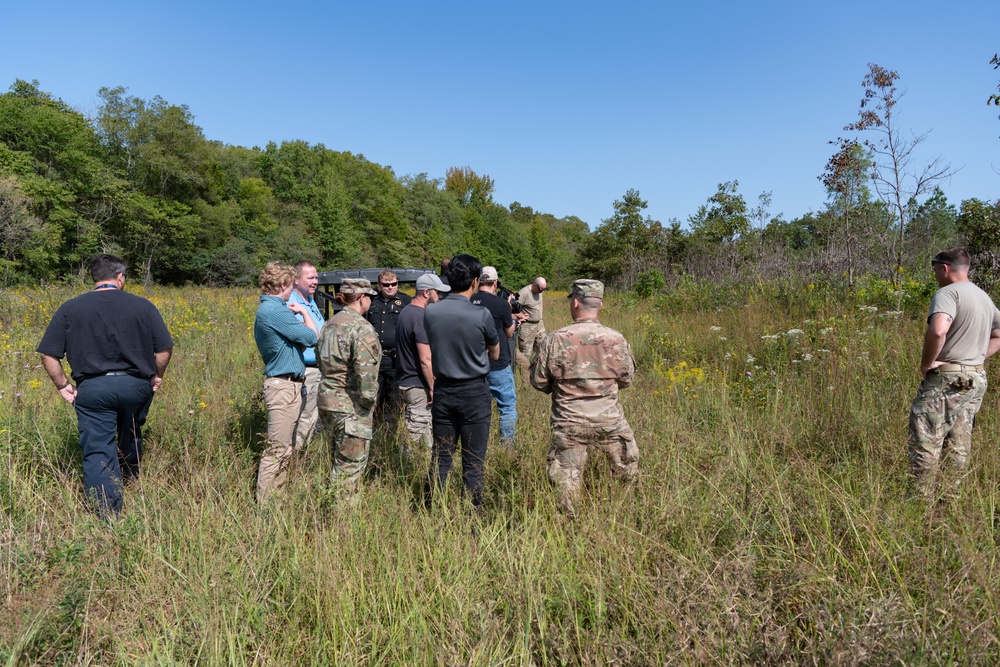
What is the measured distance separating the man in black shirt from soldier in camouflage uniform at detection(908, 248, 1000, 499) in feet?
13.8

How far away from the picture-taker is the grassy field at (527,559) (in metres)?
2.27

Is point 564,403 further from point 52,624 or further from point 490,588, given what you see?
point 52,624

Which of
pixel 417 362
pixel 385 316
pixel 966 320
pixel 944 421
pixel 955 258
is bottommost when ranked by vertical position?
pixel 944 421

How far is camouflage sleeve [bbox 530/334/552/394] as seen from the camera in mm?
3451

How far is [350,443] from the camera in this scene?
3.82 meters

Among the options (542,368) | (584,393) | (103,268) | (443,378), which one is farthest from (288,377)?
(584,393)

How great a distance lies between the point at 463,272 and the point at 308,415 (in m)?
1.84

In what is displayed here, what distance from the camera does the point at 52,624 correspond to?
8.06ft

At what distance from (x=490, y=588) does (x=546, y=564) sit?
1.08 feet

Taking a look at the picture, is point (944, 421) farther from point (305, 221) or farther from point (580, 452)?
point (305, 221)

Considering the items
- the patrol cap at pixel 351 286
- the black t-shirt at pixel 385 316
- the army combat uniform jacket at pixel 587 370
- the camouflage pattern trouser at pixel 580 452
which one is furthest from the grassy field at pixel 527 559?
the patrol cap at pixel 351 286

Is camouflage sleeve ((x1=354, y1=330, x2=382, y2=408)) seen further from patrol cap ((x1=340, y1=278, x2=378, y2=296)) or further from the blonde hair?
the blonde hair

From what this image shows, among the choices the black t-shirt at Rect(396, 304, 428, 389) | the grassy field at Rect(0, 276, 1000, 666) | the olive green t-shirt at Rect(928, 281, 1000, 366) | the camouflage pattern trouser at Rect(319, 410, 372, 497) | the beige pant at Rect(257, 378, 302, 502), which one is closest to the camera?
the grassy field at Rect(0, 276, 1000, 666)

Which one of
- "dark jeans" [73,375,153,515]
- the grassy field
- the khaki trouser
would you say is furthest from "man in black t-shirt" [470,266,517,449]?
"dark jeans" [73,375,153,515]
